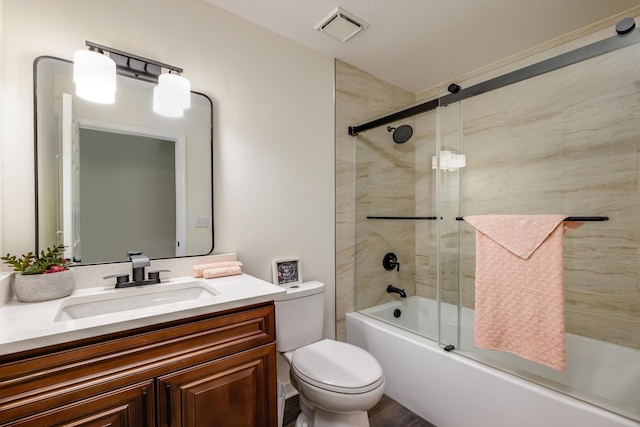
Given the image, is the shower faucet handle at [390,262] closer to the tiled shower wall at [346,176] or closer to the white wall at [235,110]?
the tiled shower wall at [346,176]

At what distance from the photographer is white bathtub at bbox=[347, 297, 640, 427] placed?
124cm

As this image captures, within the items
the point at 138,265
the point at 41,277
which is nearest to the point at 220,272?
the point at 138,265

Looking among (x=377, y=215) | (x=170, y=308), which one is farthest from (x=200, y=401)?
(x=377, y=215)

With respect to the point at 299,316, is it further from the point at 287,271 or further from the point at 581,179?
the point at 581,179

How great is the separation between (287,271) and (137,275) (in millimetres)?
847

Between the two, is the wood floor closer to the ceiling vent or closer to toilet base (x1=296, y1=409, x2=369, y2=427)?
A: toilet base (x1=296, y1=409, x2=369, y2=427)

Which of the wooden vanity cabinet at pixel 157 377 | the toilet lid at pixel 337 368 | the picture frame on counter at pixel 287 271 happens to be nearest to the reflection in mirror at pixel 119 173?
the picture frame on counter at pixel 287 271

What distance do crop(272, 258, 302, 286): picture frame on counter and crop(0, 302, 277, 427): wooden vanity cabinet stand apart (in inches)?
26.1

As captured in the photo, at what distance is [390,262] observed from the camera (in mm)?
2512

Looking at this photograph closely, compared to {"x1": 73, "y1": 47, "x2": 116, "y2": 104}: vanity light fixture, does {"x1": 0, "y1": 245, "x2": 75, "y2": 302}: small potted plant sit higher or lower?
lower

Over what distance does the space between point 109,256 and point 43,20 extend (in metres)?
1.02

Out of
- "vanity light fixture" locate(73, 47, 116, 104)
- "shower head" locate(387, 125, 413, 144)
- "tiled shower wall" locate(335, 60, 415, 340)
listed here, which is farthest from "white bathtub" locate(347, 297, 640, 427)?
"vanity light fixture" locate(73, 47, 116, 104)

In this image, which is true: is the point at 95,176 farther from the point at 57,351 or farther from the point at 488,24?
the point at 488,24

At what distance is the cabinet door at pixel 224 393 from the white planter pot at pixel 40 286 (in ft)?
1.84
